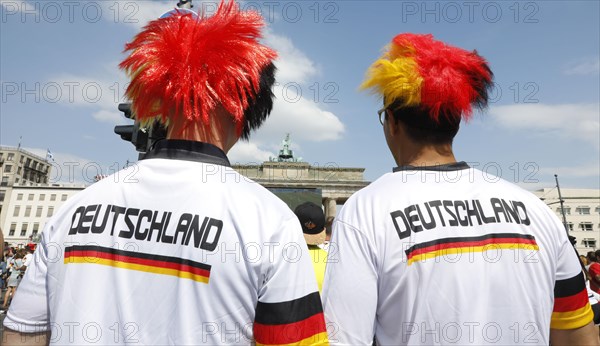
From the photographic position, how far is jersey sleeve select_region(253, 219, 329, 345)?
1.39m

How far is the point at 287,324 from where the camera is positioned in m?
1.39

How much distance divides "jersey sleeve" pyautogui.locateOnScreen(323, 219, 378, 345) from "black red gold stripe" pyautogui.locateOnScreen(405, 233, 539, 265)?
19 cm

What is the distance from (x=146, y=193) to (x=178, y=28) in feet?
2.51

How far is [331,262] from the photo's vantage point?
173cm

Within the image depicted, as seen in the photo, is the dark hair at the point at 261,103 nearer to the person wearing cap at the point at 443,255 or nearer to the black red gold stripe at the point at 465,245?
the person wearing cap at the point at 443,255

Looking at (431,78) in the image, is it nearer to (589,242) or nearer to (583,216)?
(589,242)

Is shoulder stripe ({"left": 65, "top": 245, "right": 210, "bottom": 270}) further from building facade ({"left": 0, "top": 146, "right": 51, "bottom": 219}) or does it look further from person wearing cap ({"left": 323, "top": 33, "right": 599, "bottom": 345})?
building facade ({"left": 0, "top": 146, "right": 51, "bottom": 219})

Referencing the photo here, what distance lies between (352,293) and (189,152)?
0.87 metres

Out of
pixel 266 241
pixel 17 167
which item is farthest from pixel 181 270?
pixel 17 167

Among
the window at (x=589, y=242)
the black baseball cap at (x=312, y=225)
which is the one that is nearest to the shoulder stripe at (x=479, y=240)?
the black baseball cap at (x=312, y=225)

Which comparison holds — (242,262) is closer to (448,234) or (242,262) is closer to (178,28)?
(448,234)

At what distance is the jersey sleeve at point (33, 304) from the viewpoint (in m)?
Answer: 1.50

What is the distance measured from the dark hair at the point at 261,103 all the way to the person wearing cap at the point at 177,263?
0.76 feet

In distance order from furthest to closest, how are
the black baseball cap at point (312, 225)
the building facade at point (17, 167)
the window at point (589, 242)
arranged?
the building facade at point (17, 167), the window at point (589, 242), the black baseball cap at point (312, 225)
